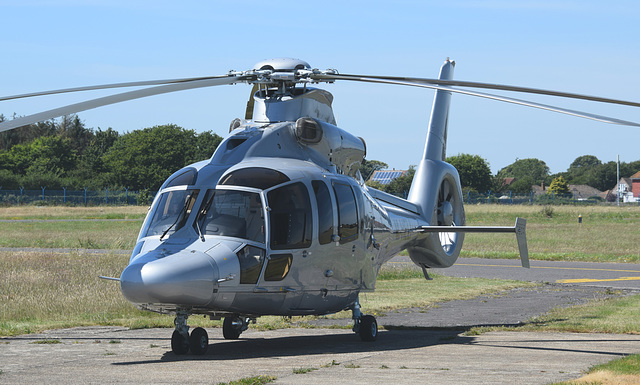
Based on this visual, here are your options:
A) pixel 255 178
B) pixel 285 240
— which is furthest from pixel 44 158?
pixel 285 240

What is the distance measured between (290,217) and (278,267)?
79 cm

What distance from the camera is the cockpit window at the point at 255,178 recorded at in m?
12.3

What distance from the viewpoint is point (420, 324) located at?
17578 millimetres

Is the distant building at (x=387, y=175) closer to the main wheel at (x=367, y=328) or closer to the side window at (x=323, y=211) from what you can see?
the main wheel at (x=367, y=328)

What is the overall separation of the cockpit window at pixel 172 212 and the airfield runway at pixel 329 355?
6.10ft

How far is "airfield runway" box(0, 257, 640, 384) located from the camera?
10.0 metres

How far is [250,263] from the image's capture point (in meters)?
11.9

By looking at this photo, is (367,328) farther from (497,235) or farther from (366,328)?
(497,235)

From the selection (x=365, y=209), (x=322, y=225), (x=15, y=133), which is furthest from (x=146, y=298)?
(x=15, y=133)

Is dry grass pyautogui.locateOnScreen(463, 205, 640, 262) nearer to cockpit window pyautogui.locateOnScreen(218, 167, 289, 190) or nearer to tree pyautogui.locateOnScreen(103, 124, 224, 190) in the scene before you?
cockpit window pyautogui.locateOnScreen(218, 167, 289, 190)

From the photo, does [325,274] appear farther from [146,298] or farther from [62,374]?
[62,374]

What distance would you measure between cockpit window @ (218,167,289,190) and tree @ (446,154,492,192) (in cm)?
13236

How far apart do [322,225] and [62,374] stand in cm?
459

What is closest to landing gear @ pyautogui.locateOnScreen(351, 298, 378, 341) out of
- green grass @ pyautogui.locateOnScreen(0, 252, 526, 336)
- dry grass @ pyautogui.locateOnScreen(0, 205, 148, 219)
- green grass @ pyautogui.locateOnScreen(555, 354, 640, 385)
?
green grass @ pyautogui.locateOnScreen(0, 252, 526, 336)
